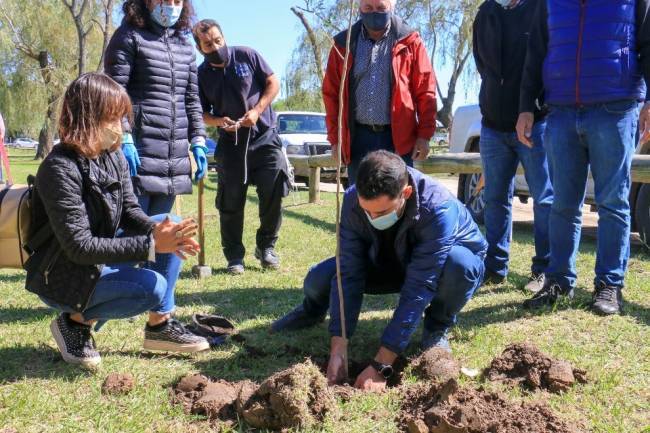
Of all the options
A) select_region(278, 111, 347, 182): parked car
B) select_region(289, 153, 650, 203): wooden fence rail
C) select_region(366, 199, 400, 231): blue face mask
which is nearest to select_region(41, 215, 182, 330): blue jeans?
select_region(366, 199, 400, 231): blue face mask

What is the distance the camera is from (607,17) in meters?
3.51

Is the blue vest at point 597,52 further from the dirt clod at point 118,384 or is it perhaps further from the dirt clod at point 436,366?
the dirt clod at point 118,384

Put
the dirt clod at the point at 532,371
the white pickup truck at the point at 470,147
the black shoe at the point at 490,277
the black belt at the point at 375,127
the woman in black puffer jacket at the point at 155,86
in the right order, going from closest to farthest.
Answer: the dirt clod at the point at 532,371 < the woman in black puffer jacket at the point at 155,86 < the black belt at the point at 375,127 < the black shoe at the point at 490,277 < the white pickup truck at the point at 470,147

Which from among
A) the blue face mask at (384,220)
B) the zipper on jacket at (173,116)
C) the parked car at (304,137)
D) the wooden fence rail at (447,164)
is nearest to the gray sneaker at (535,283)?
the wooden fence rail at (447,164)

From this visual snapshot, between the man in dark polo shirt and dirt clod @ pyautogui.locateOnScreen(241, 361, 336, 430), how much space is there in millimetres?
2757

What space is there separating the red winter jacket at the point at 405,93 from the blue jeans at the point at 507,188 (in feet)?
1.87

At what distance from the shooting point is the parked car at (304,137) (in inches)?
556

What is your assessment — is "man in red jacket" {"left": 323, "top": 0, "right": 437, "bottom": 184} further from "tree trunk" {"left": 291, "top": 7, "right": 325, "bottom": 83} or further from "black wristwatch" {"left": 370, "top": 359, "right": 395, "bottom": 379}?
"black wristwatch" {"left": 370, "top": 359, "right": 395, "bottom": 379}

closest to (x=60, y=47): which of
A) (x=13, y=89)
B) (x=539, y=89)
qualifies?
(x=13, y=89)

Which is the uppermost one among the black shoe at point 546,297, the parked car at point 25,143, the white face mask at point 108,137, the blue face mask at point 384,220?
the white face mask at point 108,137

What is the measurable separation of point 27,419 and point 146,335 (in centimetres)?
81

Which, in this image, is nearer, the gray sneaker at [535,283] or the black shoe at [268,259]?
the gray sneaker at [535,283]

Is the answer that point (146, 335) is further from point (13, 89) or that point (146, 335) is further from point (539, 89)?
point (13, 89)

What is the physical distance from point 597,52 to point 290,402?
2529 mm
